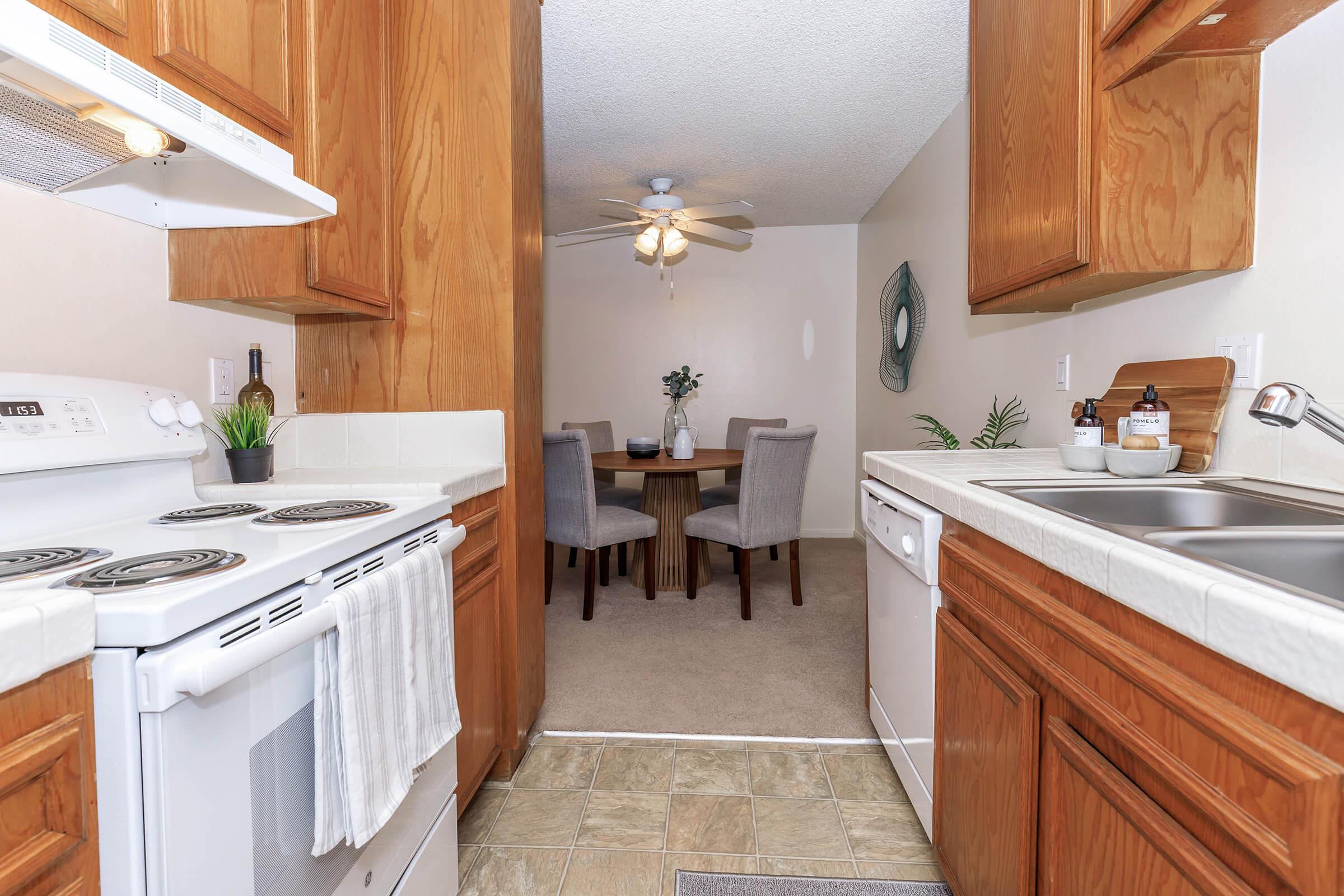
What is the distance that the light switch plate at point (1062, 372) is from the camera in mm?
2174

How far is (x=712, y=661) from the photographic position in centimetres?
274

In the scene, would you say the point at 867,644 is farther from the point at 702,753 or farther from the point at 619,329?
the point at 619,329

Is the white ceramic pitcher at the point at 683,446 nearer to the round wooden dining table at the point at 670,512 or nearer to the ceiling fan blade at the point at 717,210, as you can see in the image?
the round wooden dining table at the point at 670,512

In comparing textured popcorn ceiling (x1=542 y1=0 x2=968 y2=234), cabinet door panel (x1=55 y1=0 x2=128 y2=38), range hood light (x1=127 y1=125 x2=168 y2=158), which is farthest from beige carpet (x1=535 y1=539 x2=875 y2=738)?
textured popcorn ceiling (x1=542 y1=0 x2=968 y2=234)

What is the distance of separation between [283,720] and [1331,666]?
3.56 feet

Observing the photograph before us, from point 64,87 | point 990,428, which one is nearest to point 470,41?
point 64,87

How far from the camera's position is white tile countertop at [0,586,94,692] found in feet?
1.79

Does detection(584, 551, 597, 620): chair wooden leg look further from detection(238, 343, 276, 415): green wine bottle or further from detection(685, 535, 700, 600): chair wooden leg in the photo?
detection(238, 343, 276, 415): green wine bottle

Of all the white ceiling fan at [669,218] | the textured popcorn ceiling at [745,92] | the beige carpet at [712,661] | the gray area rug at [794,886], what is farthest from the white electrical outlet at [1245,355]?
the white ceiling fan at [669,218]

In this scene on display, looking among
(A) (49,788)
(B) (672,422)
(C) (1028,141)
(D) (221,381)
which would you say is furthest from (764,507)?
(A) (49,788)

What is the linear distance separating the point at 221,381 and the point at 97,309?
1.23 feet

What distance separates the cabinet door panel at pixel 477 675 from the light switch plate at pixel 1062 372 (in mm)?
1885

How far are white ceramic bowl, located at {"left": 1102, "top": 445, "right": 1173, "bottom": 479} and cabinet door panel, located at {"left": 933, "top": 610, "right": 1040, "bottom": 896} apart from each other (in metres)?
0.52

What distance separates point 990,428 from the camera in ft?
8.65
